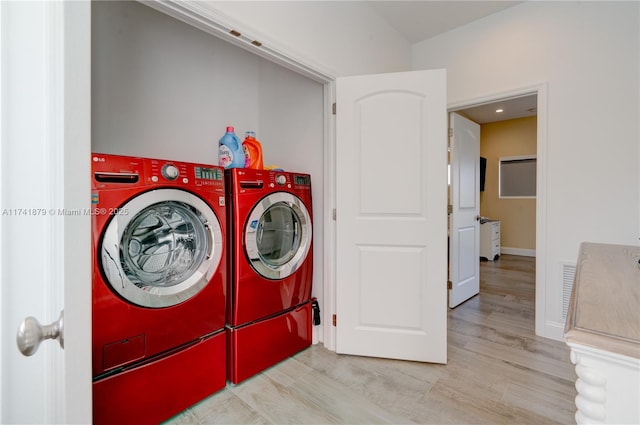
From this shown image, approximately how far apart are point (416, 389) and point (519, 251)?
5150 millimetres

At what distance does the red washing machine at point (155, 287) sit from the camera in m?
1.21

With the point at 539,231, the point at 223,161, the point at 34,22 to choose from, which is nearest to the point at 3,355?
the point at 34,22

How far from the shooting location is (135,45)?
1.96 m

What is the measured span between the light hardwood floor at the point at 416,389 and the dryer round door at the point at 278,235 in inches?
26.1

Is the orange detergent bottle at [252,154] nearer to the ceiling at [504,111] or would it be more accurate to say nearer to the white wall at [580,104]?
the white wall at [580,104]

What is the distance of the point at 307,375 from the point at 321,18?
7.60ft

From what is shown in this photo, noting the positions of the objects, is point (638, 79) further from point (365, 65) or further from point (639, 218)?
point (365, 65)

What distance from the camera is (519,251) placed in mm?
5648

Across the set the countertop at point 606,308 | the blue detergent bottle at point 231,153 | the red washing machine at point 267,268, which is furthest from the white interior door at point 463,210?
the blue detergent bottle at point 231,153

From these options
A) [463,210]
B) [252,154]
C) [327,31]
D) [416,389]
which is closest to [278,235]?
[252,154]

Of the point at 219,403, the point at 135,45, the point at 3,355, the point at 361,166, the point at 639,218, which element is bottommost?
the point at 219,403

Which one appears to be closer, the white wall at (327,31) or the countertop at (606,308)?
the countertop at (606,308)

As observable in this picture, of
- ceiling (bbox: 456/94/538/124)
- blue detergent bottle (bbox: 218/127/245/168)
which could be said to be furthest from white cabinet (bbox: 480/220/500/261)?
blue detergent bottle (bbox: 218/127/245/168)

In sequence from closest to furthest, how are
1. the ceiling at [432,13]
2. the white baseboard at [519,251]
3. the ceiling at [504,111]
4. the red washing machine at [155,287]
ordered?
the red washing machine at [155,287]
the ceiling at [432,13]
the ceiling at [504,111]
the white baseboard at [519,251]
